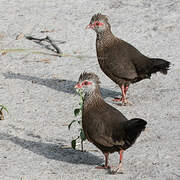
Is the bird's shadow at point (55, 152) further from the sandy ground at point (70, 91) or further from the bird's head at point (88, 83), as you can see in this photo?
the bird's head at point (88, 83)

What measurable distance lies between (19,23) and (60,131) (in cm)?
463

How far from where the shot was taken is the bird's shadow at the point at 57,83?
28.8 ft

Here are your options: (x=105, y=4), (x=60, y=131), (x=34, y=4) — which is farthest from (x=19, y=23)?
(x=60, y=131)

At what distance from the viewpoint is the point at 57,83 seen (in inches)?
357

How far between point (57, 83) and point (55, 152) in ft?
8.54

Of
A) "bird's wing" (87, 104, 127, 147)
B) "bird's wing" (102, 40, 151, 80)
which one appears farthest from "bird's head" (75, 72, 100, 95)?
"bird's wing" (102, 40, 151, 80)

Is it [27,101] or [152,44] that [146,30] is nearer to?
[152,44]

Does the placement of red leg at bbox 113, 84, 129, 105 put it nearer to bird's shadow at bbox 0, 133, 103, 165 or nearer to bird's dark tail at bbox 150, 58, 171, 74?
bird's dark tail at bbox 150, 58, 171, 74

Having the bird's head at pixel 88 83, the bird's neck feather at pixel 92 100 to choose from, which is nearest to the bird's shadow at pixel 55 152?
the bird's neck feather at pixel 92 100

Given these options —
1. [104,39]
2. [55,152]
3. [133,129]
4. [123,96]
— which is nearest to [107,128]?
[133,129]

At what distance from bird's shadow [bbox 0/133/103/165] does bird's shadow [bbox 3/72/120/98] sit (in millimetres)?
2059

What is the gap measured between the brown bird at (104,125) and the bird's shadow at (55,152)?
1.29 feet

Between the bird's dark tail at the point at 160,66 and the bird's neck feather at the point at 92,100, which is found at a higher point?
the bird's dark tail at the point at 160,66

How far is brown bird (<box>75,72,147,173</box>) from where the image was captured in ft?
18.4
